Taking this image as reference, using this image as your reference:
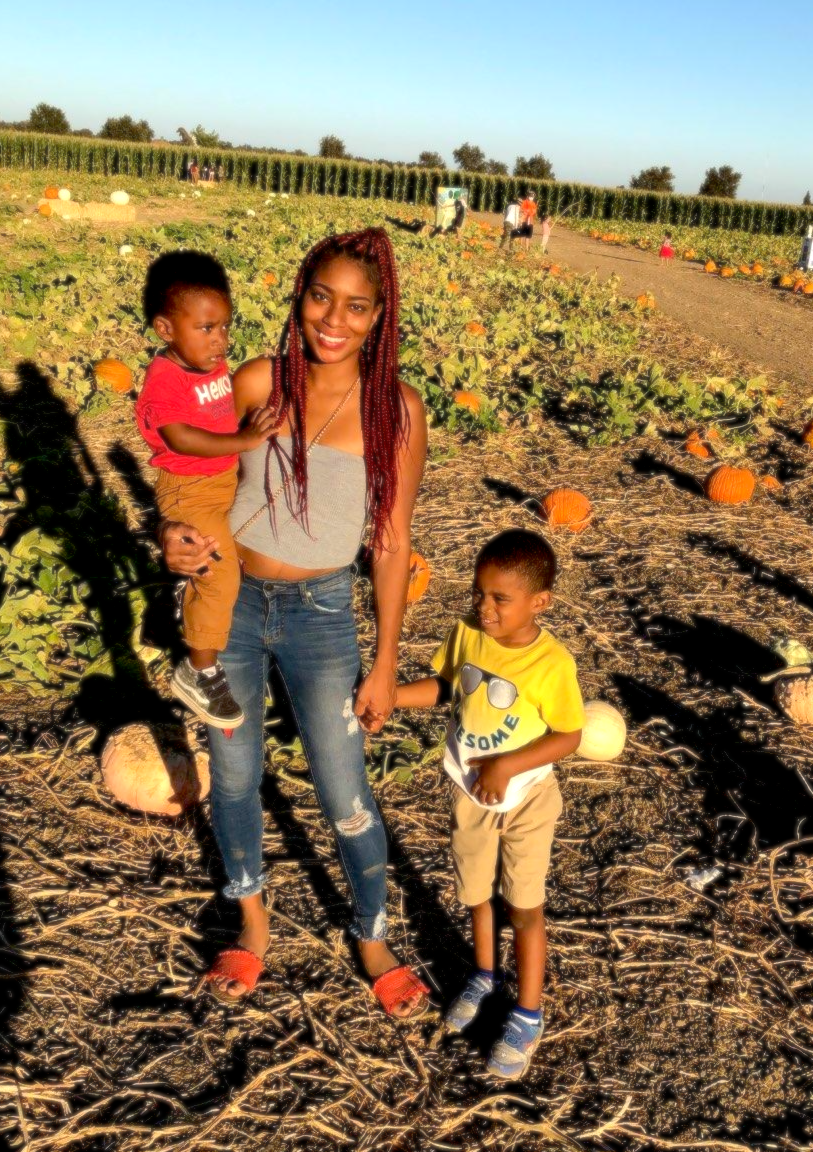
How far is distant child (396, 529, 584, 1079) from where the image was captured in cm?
245

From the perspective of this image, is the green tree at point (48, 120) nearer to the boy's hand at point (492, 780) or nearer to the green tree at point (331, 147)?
the green tree at point (331, 147)

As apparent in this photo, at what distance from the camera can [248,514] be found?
2607 millimetres

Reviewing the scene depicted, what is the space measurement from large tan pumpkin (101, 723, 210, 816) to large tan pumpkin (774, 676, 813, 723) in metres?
2.57

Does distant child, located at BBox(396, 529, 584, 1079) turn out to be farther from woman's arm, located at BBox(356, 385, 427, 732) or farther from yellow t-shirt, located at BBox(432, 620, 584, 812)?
woman's arm, located at BBox(356, 385, 427, 732)

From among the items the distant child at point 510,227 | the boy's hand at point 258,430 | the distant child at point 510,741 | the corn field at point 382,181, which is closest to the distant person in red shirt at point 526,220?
the distant child at point 510,227

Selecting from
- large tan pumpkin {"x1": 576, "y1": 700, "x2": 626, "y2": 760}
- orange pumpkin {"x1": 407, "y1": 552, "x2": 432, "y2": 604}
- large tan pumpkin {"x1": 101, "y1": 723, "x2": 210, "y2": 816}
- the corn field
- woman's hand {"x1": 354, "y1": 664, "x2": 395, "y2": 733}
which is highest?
the corn field

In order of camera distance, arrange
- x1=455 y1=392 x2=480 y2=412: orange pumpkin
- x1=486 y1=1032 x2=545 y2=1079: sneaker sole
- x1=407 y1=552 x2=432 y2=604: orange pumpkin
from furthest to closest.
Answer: x1=455 y1=392 x2=480 y2=412: orange pumpkin, x1=407 y1=552 x2=432 y2=604: orange pumpkin, x1=486 y1=1032 x2=545 y2=1079: sneaker sole

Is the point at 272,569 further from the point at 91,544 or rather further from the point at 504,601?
the point at 91,544

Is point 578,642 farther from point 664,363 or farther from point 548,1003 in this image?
point 664,363

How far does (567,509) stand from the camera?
6.57 metres

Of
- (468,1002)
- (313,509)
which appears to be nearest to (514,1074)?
(468,1002)

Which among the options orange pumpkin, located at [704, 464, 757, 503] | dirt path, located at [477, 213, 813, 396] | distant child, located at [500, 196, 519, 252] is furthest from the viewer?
distant child, located at [500, 196, 519, 252]

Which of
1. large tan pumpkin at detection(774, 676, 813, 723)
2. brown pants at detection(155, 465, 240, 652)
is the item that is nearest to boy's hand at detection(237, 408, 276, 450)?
brown pants at detection(155, 465, 240, 652)

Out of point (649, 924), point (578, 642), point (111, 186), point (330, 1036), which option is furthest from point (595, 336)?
point (111, 186)
